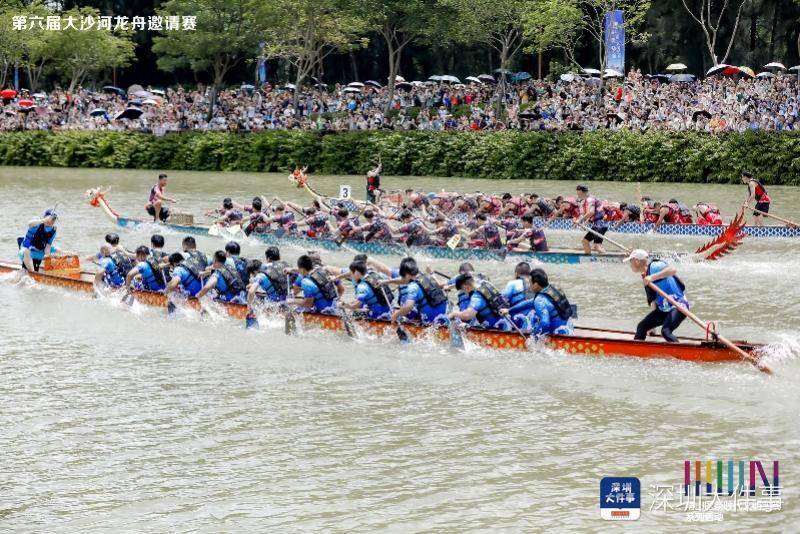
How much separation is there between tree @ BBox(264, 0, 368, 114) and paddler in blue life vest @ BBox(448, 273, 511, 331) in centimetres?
3223

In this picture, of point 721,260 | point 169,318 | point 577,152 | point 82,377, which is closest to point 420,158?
point 577,152

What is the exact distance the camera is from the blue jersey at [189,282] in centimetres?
1820

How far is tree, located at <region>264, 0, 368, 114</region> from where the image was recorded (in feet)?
152

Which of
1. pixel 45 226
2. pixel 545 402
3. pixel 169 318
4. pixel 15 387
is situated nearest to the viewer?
pixel 545 402

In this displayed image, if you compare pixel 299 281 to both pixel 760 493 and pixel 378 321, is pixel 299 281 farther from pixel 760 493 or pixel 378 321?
pixel 760 493

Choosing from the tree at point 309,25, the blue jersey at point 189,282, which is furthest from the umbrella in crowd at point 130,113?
the blue jersey at point 189,282

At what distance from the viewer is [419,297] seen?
15766 millimetres

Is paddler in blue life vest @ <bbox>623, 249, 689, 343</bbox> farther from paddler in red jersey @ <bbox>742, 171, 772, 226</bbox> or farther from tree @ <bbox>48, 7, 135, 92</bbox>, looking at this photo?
tree @ <bbox>48, 7, 135, 92</bbox>

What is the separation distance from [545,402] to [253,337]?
5002 millimetres

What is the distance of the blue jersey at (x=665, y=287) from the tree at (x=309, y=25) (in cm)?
3340

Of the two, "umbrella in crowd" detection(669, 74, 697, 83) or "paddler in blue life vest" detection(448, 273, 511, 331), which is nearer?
"paddler in blue life vest" detection(448, 273, 511, 331)

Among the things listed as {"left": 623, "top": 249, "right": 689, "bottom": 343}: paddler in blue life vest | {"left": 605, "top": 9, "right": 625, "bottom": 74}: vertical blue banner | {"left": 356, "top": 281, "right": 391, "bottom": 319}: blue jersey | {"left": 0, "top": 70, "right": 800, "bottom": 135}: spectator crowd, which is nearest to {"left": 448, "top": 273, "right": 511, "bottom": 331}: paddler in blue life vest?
{"left": 356, "top": 281, "right": 391, "bottom": 319}: blue jersey

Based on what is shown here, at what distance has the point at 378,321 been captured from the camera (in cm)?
1606

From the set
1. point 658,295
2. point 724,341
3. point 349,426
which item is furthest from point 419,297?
point 724,341
